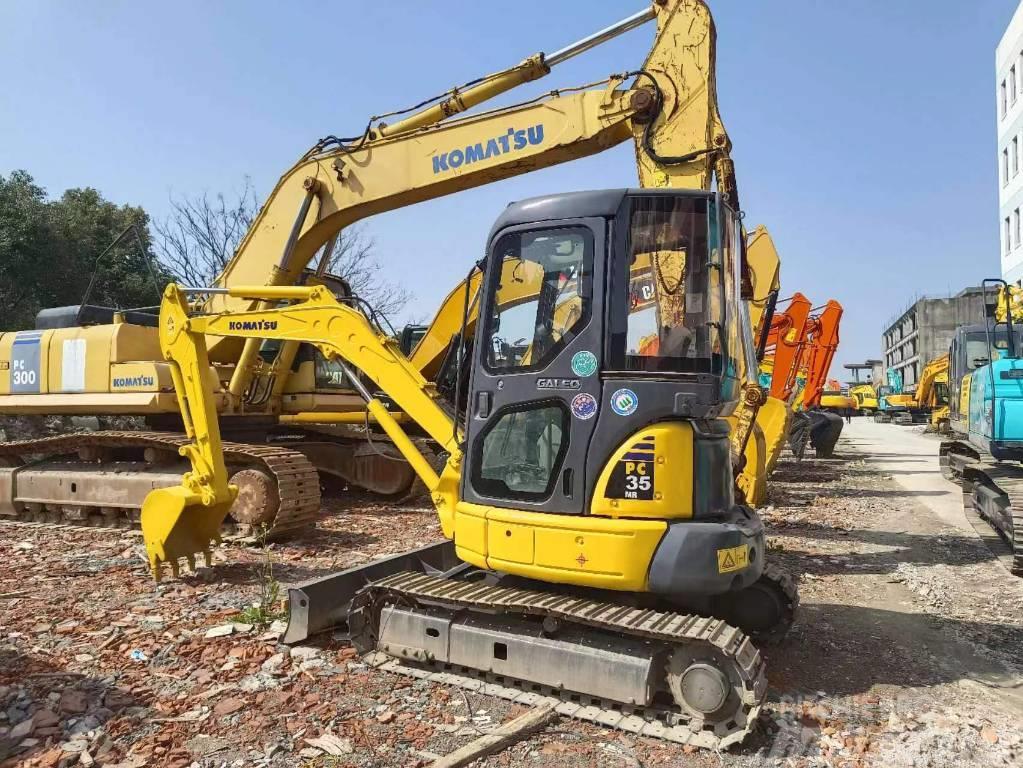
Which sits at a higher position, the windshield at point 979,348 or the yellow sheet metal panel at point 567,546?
the windshield at point 979,348

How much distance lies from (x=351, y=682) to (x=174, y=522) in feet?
8.42

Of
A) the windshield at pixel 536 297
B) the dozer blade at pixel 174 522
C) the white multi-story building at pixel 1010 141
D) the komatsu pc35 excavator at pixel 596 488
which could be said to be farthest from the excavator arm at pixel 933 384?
the windshield at pixel 536 297

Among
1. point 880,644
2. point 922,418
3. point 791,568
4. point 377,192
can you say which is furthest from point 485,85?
point 922,418

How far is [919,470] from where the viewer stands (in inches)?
706

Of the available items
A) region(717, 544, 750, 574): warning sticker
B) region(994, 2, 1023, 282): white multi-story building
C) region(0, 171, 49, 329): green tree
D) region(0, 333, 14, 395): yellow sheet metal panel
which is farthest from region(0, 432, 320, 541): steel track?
region(994, 2, 1023, 282): white multi-story building

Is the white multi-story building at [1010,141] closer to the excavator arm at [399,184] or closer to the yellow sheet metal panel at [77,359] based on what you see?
the excavator arm at [399,184]

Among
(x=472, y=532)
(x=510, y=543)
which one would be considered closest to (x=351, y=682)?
(x=472, y=532)

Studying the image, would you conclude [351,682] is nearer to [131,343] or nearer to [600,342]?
[600,342]

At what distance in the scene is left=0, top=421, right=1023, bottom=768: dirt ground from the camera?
150 inches

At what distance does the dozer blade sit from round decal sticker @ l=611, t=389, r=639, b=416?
12.3 feet

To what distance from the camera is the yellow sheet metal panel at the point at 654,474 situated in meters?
4.23

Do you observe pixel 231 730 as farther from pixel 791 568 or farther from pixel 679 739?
pixel 791 568

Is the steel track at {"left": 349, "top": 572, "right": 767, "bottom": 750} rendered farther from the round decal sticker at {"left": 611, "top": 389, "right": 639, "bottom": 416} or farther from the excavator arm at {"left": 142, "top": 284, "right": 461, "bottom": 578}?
the round decal sticker at {"left": 611, "top": 389, "right": 639, "bottom": 416}

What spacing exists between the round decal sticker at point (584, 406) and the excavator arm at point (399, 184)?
1.12 metres
